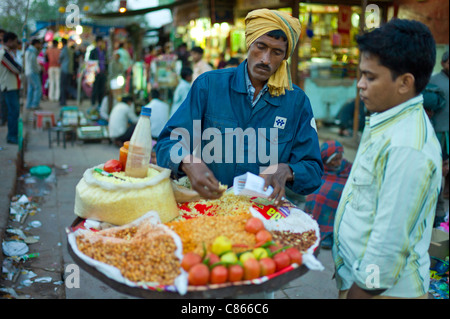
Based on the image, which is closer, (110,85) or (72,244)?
(72,244)

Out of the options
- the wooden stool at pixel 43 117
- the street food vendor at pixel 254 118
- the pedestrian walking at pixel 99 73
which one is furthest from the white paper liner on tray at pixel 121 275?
the pedestrian walking at pixel 99 73

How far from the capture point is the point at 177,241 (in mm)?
1795

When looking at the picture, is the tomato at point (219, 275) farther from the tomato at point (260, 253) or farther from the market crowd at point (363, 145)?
the market crowd at point (363, 145)

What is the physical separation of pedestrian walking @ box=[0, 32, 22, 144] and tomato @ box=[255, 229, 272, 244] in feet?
24.9

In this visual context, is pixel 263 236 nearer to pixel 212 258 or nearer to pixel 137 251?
pixel 212 258

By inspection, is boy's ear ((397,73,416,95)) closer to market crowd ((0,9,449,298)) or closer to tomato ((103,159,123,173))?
market crowd ((0,9,449,298))

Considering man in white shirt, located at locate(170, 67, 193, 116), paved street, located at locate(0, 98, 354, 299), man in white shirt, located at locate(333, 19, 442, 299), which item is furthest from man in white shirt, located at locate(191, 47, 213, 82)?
man in white shirt, located at locate(333, 19, 442, 299)

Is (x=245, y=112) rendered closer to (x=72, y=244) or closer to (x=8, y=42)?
(x=72, y=244)

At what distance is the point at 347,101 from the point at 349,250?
8.46 meters

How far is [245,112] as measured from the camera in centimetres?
241

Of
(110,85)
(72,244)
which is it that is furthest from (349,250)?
(110,85)

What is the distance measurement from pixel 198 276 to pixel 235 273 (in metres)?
0.14

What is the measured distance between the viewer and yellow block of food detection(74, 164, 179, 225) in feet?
6.34

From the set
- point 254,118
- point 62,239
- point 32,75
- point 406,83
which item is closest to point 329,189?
point 254,118
